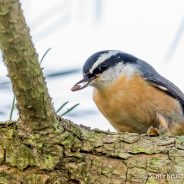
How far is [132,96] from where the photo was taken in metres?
2.62

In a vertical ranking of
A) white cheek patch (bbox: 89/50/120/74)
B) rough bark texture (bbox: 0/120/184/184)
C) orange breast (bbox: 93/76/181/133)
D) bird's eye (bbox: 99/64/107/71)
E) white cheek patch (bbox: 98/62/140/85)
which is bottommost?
rough bark texture (bbox: 0/120/184/184)

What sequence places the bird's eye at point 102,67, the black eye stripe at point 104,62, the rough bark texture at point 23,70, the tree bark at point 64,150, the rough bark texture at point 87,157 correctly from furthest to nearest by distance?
the bird's eye at point 102,67 → the black eye stripe at point 104,62 → the rough bark texture at point 87,157 → the tree bark at point 64,150 → the rough bark texture at point 23,70

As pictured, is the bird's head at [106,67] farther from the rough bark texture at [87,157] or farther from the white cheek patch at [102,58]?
the rough bark texture at [87,157]

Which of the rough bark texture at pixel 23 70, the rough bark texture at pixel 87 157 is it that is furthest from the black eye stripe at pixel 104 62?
the rough bark texture at pixel 23 70

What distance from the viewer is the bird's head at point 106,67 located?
2562 mm

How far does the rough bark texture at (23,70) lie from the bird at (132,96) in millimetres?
947

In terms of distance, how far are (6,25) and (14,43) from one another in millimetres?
→ 74

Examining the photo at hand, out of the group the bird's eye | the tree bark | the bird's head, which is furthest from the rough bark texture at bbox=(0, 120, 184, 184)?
the bird's eye

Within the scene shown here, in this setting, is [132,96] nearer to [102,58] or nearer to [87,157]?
[102,58]

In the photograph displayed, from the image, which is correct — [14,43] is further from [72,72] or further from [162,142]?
[162,142]

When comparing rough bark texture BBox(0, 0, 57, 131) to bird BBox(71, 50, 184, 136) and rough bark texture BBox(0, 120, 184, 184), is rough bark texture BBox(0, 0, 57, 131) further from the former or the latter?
bird BBox(71, 50, 184, 136)

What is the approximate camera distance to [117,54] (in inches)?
112

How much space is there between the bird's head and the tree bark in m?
0.76

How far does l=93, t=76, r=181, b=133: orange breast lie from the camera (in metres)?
2.57
